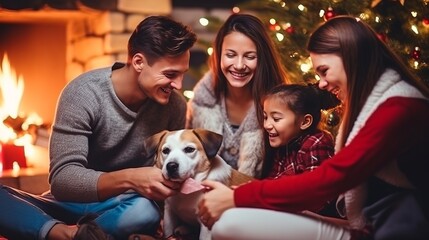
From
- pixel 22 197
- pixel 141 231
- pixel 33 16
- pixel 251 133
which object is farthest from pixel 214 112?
pixel 33 16

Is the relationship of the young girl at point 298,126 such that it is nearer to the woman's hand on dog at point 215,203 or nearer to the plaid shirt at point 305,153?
the plaid shirt at point 305,153

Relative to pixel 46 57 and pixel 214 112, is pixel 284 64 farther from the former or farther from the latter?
pixel 46 57

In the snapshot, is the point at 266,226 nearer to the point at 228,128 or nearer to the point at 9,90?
the point at 228,128

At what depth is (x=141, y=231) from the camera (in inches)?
105

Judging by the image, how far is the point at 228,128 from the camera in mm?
3053

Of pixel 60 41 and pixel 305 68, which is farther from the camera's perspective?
pixel 60 41

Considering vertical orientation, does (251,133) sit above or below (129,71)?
below

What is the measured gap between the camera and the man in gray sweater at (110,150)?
8.38 ft

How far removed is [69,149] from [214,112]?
70cm

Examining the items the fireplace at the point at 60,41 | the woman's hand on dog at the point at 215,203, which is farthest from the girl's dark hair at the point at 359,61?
the fireplace at the point at 60,41

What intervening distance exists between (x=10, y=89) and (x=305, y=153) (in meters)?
2.09

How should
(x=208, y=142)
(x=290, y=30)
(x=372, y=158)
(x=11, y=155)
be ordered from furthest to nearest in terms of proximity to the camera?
(x=11, y=155) < (x=290, y=30) < (x=208, y=142) < (x=372, y=158)

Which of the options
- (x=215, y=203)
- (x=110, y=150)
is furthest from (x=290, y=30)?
(x=215, y=203)

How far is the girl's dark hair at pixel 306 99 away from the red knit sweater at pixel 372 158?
64cm
